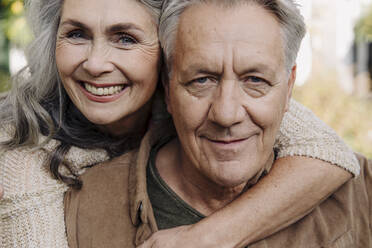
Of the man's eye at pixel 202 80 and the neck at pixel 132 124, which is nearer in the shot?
the man's eye at pixel 202 80

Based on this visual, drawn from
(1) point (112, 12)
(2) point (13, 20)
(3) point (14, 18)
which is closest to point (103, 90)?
(1) point (112, 12)

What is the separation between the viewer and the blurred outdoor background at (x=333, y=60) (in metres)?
6.43

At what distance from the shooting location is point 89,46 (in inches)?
98.0

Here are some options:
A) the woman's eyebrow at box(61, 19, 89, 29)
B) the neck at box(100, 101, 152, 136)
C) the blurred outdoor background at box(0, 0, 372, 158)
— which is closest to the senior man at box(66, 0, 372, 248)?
the neck at box(100, 101, 152, 136)

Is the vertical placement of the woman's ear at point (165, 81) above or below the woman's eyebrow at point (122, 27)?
below

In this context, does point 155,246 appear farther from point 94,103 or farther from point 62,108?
point 62,108

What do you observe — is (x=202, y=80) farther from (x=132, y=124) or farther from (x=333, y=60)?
(x=333, y=60)

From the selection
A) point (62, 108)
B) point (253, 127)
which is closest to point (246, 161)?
point (253, 127)

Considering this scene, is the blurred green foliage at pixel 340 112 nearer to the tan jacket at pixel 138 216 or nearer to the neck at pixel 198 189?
the tan jacket at pixel 138 216

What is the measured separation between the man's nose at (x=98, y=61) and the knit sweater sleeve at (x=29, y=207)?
0.61m

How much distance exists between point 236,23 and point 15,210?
1.44 m

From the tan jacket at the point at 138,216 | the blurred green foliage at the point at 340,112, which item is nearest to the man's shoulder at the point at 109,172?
the tan jacket at the point at 138,216

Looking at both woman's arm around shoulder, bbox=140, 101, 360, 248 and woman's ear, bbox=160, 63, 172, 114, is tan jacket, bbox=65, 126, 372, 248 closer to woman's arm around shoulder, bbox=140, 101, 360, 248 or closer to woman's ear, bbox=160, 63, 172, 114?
woman's arm around shoulder, bbox=140, 101, 360, 248

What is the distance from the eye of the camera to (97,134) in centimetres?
286
